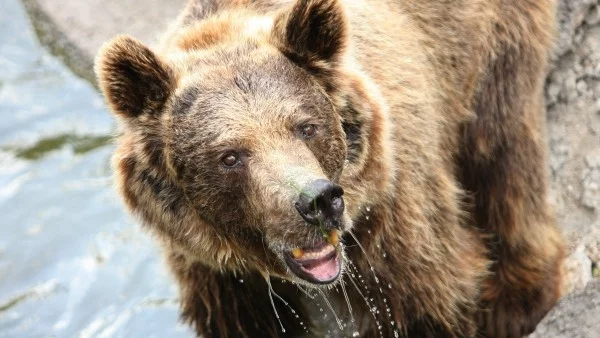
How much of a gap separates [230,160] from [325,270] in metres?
0.63

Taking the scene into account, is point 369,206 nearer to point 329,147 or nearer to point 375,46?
point 329,147

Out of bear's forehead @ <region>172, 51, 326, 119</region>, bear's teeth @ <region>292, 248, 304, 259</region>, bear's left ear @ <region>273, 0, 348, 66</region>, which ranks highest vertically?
bear's left ear @ <region>273, 0, 348, 66</region>

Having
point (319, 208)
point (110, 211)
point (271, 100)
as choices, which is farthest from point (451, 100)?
point (110, 211)

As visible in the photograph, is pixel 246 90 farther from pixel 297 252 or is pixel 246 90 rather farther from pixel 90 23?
pixel 90 23

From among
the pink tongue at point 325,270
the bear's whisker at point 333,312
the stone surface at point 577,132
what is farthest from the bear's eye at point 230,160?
the stone surface at point 577,132

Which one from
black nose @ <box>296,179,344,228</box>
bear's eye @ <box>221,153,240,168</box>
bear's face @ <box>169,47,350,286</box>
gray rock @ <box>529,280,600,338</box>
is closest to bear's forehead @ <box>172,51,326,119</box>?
bear's face @ <box>169,47,350,286</box>

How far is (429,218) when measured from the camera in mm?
5355

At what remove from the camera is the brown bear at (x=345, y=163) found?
447 cm

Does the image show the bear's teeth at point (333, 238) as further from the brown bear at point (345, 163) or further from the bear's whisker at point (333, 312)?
the bear's whisker at point (333, 312)

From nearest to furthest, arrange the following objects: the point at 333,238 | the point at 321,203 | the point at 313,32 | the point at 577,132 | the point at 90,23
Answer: the point at 321,203
the point at 333,238
the point at 313,32
the point at 577,132
the point at 90,23

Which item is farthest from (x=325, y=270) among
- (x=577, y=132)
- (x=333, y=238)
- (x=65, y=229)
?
(x=65, y=229)

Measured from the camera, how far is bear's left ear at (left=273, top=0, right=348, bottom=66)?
15.1ft

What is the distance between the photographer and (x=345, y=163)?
4.73 metres

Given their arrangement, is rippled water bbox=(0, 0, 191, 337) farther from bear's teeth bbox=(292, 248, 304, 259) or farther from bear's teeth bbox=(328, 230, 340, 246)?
bear's teeth bbox=(328, 230, 340, 246)
